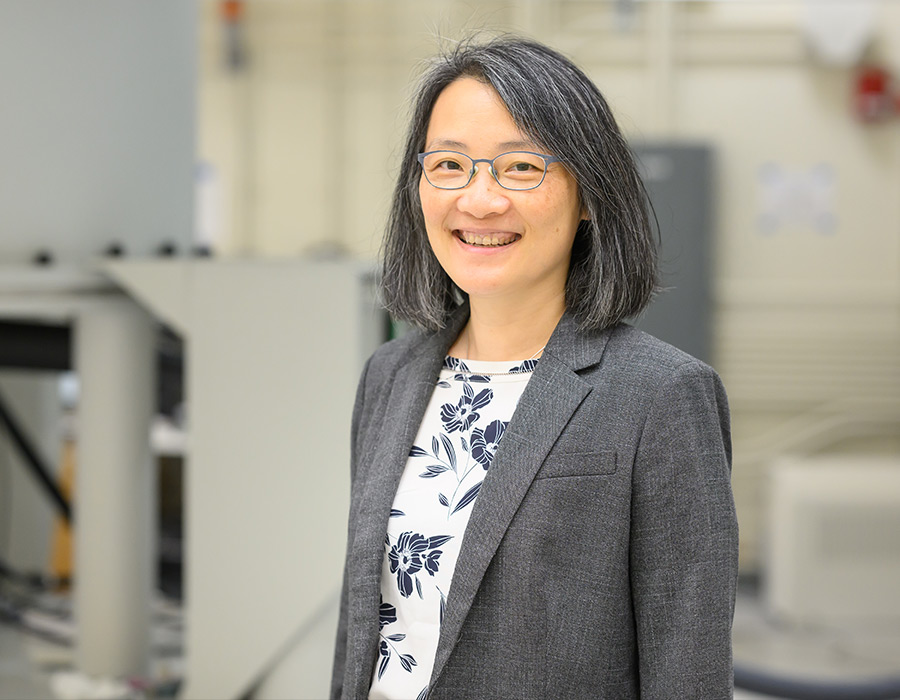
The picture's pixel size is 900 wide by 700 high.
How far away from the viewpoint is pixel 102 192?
2.35 meters

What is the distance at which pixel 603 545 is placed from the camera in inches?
38.4

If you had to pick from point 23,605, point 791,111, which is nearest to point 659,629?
point 23,605

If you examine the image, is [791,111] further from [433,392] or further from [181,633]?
[433,392]

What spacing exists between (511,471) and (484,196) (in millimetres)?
288

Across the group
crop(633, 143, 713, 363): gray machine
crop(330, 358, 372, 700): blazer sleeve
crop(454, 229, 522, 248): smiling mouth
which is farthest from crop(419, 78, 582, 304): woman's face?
crop(633, 143, 713, 363): gray machine

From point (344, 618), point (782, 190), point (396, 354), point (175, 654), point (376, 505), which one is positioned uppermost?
point (782, 190)

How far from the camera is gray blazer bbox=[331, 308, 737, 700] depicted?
956mm

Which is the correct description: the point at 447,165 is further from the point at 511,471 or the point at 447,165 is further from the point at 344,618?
the point at 344,618

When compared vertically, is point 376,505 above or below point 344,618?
above

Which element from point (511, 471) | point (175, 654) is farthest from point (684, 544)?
point (175, 654)

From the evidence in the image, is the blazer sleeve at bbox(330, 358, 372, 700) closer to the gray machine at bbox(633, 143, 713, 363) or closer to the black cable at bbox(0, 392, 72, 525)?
the black cable at bbox(0, 392, 72, 525)

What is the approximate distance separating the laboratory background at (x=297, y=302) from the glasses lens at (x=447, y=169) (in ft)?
0.53

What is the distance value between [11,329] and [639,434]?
2.05 meters

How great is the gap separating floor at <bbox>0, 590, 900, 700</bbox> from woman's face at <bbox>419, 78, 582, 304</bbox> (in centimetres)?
165
